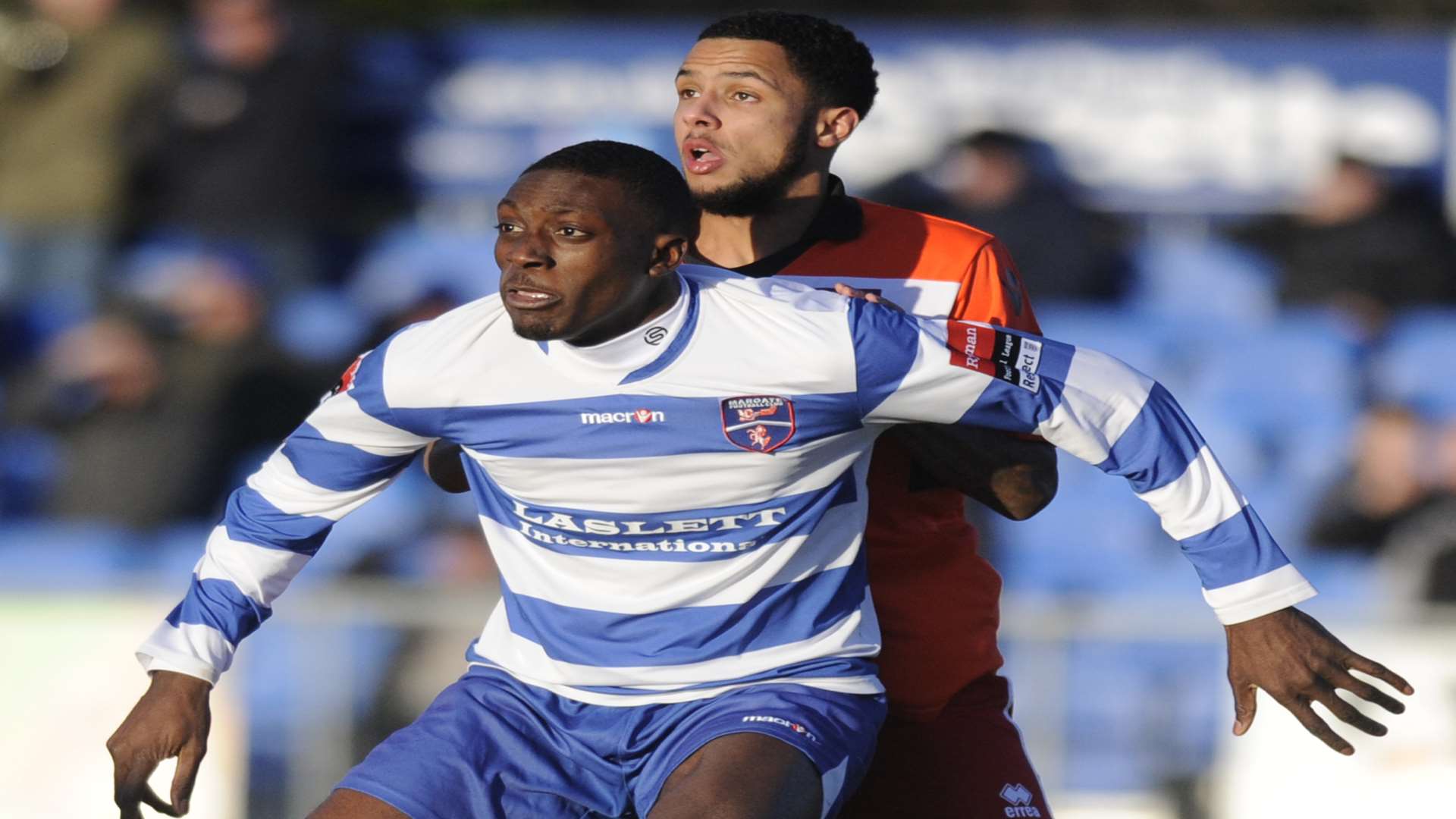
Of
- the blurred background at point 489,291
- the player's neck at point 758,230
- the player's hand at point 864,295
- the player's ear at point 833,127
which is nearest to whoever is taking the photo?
the player's hand at point 864,295

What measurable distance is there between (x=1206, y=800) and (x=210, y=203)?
5.77 m

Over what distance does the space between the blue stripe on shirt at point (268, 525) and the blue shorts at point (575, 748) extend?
17.8 inches

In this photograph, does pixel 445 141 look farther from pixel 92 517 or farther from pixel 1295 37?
pixel 1295 37

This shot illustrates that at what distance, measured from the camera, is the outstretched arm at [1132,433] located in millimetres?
3670

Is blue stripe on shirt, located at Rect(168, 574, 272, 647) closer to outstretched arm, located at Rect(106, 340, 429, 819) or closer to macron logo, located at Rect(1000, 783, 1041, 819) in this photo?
outstretched arm, located at Rect(106, 340, 429, 819)

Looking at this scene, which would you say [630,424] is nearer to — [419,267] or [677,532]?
[677,532]

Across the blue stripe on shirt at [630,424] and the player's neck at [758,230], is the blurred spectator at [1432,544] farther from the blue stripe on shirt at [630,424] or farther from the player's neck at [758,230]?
the blue stripe on shirt at [630,424]

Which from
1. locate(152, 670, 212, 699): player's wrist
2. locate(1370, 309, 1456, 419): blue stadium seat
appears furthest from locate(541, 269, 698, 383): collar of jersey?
locate(1370, 309, 1456, 419): blue stadium seat

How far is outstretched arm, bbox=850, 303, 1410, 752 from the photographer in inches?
144

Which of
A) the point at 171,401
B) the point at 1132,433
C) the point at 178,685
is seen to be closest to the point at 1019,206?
the point at 171,401

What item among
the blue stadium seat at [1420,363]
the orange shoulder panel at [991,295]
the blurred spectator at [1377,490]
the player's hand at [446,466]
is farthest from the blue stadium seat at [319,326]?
the orange shoulder panel at [991,295]

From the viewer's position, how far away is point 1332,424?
350 inches

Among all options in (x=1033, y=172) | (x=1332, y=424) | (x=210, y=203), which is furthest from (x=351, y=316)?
(x=1332, y=424)

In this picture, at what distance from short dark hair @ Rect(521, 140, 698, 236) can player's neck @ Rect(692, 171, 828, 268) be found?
0.53 metres
